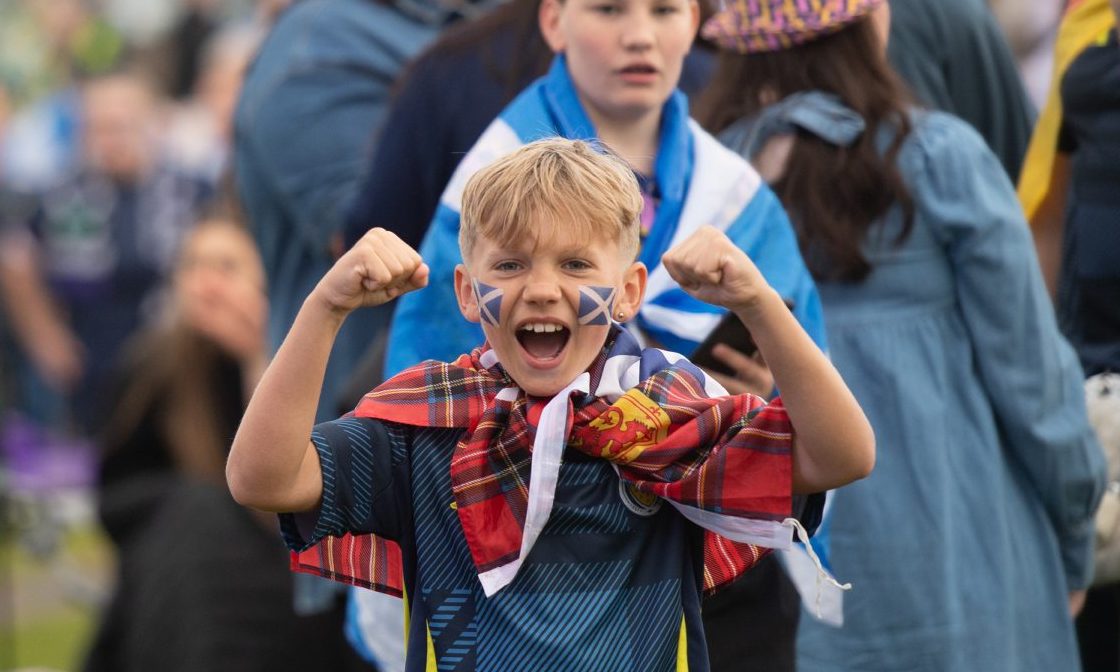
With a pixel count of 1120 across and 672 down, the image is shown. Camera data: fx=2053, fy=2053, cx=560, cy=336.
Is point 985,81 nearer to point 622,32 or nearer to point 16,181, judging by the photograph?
point 622,32

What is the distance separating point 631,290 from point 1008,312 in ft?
3.90

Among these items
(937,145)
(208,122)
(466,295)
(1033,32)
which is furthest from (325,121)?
(208,122)

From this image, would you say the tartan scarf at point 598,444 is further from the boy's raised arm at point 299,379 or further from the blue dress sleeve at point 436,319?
the blue dress sleeve at point 436,319

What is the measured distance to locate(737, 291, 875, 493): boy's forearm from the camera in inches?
107

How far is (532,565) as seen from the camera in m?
2.86

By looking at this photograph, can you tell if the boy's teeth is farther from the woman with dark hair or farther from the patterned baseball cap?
the patterned baseball cap

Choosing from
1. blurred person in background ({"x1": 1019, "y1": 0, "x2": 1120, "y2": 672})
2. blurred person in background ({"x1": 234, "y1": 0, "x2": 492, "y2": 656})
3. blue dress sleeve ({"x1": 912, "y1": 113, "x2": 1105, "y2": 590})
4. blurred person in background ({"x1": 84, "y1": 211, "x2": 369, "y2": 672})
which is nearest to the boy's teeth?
blue dress sleeve ({"x1": 912, "y1": 113, "x2": 1105, "y2": 590})

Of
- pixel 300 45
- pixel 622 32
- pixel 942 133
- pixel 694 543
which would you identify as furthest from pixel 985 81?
pixel 694 543

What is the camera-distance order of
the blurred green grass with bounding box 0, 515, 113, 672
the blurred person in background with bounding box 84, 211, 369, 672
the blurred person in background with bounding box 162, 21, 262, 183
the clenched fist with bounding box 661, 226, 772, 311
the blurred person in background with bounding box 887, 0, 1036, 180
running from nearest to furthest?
the clenched fist with bounding box 661, 226, 772, 311 < the blurred person in background with bounding box 887, 0, 1036, 180 < the blurred person in background with bounding box 84, 211, 369, 672 < the blurred green grass with bounding box 0, 515, 113, 672 < the blurred person in background with bounding box 162, 21, 262, 183

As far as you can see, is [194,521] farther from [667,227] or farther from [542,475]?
[542,475]

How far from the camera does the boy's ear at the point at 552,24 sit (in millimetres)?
3898

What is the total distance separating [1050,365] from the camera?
13.0ft

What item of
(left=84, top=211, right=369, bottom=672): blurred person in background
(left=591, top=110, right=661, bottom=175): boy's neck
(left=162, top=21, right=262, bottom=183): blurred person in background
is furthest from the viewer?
(left=162, top=21, right=262, bottom=183): blurred person in background

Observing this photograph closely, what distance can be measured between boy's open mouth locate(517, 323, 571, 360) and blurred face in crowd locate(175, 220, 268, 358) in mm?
3267
